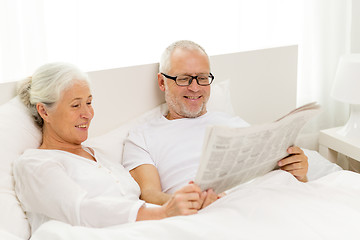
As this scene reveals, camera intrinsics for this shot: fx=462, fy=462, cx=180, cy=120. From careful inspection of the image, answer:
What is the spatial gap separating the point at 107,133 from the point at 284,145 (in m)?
0.73

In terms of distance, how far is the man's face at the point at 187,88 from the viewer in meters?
1.87

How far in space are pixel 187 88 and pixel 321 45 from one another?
4.30 feet

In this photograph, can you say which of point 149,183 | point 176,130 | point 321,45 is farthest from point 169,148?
point 321,45

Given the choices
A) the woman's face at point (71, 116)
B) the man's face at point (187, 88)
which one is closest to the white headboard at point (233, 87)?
the man's face at point (187, 88)

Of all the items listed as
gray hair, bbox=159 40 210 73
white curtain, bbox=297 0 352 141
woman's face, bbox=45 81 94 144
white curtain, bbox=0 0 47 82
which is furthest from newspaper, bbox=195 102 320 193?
white curtain, bbox=297 0 352 141

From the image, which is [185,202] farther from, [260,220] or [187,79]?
[187,79]

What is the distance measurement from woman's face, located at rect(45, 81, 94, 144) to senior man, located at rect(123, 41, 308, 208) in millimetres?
283

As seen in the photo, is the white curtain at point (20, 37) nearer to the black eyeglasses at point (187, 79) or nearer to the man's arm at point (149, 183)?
the black eyeglasses at point (187, 79)

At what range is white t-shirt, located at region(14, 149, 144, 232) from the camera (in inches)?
50.8

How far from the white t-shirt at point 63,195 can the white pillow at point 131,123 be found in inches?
11.2

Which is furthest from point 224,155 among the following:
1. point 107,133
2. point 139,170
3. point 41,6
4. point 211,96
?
point 41,6

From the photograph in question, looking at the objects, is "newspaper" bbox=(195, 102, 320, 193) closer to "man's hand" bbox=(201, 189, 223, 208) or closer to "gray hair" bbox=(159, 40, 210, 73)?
"man's hand" bbox=(201, 189, 223, 208)

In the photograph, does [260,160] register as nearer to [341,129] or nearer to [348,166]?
[341,129]

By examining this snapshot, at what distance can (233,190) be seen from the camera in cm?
151
